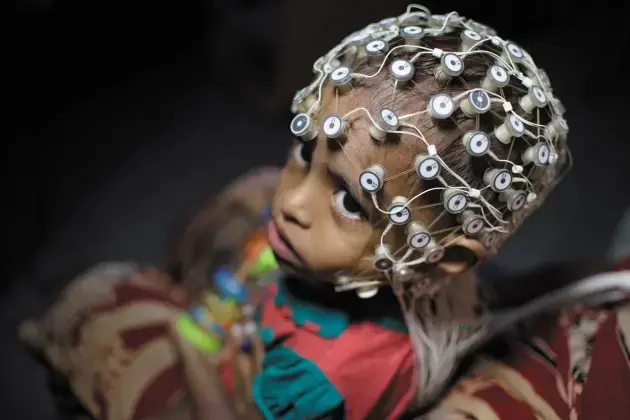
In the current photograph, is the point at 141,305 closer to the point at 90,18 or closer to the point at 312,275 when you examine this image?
the point at 312,275

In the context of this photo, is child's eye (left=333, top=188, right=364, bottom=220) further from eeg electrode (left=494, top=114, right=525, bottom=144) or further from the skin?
eeg electrode (left=494, top=114, right=525, bottom=144)

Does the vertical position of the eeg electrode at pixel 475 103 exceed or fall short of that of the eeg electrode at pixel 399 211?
it exceeds it

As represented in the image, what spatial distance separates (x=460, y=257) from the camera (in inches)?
27.9

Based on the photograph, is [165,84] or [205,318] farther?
[165,84]

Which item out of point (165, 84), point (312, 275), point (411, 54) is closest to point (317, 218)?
point (312, 275)

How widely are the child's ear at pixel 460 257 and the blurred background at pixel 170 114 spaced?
13.2 inches

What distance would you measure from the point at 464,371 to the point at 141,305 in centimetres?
45

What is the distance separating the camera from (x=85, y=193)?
131cm

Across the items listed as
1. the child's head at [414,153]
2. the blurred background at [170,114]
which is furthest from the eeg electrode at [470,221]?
the blurred background at [170,114]

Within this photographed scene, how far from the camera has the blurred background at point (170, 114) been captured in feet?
3.36

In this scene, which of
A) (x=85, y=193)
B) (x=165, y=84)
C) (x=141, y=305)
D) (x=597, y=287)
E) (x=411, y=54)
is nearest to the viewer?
(x=411, y=54)

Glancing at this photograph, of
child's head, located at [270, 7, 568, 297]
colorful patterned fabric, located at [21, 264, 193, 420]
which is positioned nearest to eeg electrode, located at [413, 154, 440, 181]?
child's head, located at [270, 7, 568, 297]

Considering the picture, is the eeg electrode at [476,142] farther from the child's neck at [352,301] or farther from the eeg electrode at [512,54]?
the child's neck at [352,301]

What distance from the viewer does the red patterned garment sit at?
0.73 m
